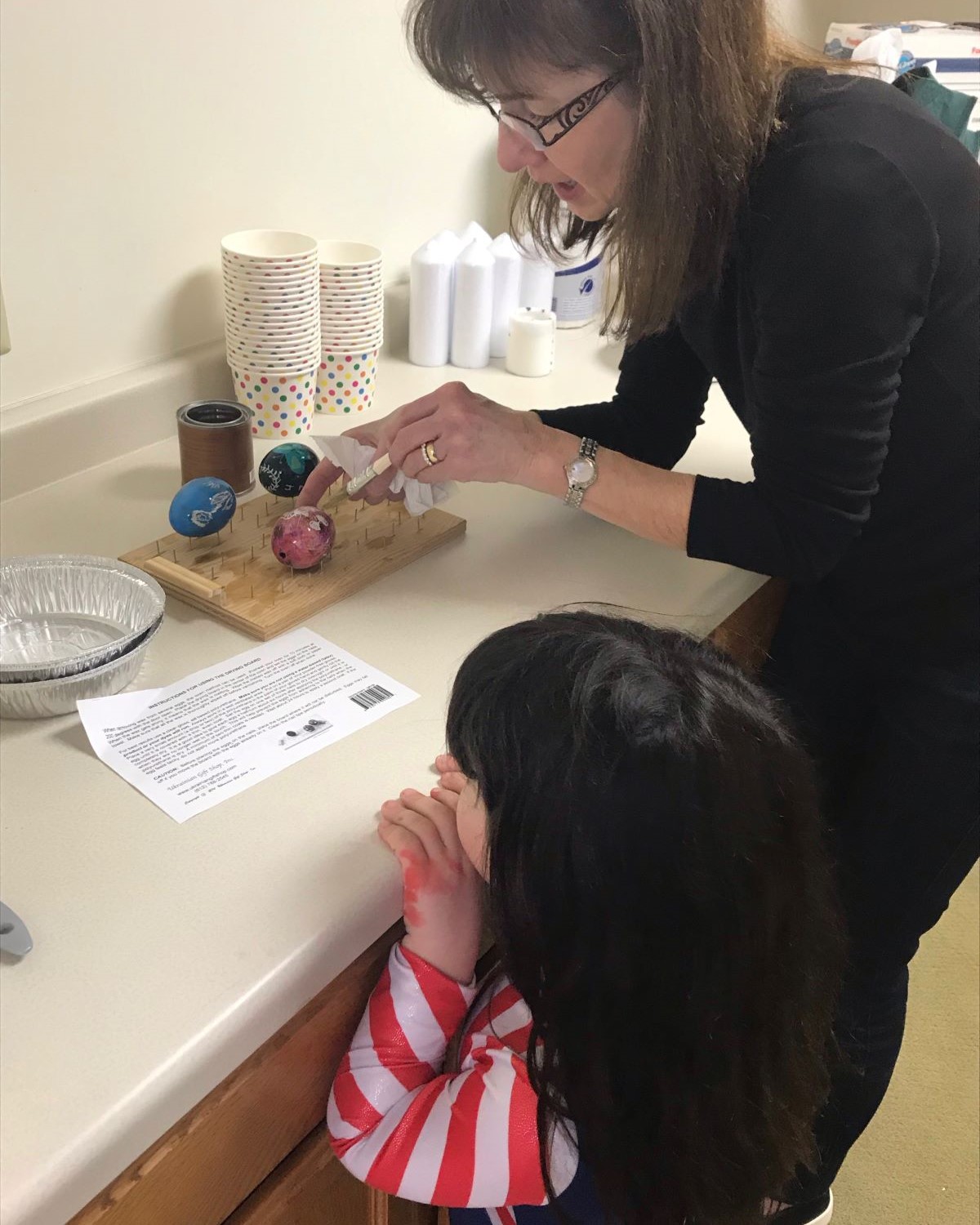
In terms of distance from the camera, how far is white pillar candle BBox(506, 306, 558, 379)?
1.57 metres

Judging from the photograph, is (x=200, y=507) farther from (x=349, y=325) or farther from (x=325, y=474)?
(x=349, y=325)

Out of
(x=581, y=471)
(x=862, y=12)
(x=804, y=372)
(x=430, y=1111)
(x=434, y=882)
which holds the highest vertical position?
(x=862, y=12)

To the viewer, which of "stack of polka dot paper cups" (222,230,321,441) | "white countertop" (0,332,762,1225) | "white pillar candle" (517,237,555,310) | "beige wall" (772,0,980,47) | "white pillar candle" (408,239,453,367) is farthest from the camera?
"beige wall" (772,0,980,47)

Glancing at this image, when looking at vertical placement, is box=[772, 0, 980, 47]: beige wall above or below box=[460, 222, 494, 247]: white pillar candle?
above

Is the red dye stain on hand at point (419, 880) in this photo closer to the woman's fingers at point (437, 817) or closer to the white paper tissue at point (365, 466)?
the woman's fingers at point (437, 817)

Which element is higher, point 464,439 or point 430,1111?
point 464,439

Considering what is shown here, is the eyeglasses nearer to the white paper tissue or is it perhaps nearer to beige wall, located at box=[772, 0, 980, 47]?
the white paper tissue

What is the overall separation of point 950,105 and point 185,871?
1654mm

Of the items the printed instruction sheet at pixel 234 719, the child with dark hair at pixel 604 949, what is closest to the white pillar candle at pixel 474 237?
the printed instruction sheet at pixel 234 719

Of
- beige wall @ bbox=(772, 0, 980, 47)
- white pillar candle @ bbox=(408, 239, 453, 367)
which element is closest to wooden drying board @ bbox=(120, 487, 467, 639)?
white pillar candle @ bbox=(408, 239, 453, 367)

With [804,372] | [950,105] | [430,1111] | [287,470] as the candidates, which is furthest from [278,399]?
[950,105]

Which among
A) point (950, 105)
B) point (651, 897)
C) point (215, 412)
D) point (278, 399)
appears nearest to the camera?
point (651, 897)

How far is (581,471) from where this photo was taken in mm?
1063

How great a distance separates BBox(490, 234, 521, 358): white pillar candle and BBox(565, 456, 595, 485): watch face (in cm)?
62
